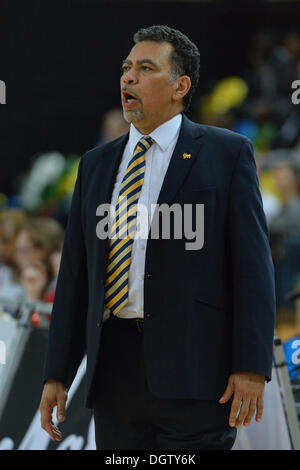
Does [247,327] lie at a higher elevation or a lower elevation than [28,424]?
higher

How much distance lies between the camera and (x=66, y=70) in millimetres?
11781

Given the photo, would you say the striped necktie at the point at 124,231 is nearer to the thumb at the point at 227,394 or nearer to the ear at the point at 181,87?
the ear at the point at 181,87

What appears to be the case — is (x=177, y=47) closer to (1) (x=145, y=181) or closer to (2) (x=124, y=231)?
(1) (x=145, y=181)

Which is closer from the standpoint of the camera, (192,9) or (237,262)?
(237,262)

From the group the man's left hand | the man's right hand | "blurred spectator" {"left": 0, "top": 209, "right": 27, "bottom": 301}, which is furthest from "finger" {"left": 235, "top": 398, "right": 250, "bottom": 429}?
"blurred spectator" {"left": 0, "top": 209, "right": 27, "bottom": 301}

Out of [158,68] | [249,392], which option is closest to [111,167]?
[158,68]

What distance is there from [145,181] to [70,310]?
48 centimetres

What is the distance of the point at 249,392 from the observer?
95.1 inches

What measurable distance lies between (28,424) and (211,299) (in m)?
1.46

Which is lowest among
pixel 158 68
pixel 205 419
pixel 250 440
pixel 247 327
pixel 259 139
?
pixel 250 440

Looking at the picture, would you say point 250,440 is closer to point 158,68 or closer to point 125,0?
point 158,68

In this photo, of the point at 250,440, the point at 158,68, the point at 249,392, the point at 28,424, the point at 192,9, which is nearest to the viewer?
the point at 249,392

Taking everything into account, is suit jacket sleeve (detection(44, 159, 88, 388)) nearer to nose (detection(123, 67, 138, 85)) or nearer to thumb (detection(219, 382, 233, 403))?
nose (detection(123, 67, 138, 85))

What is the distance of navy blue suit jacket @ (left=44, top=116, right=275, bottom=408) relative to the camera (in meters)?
2.44
